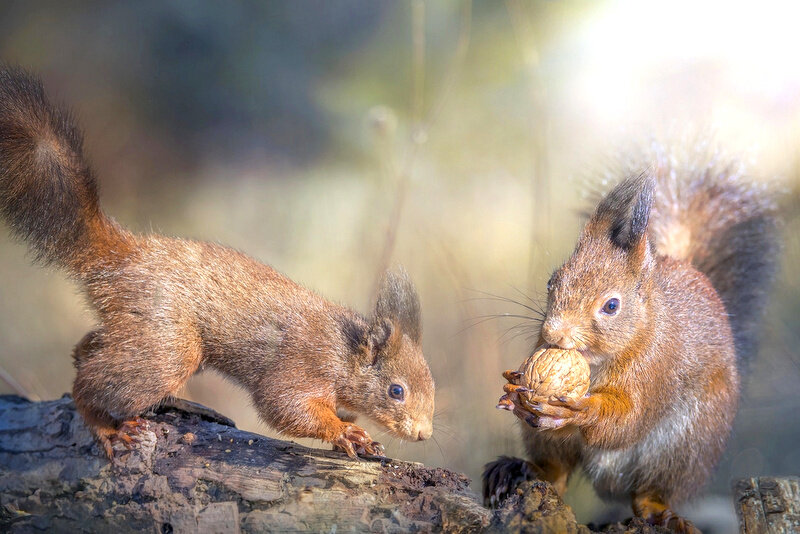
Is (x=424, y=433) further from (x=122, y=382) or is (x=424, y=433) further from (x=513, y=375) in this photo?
(x=122, y=382)

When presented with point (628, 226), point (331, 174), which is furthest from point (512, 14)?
point (628, 226)

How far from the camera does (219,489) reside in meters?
1.60

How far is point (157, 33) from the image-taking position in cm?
248

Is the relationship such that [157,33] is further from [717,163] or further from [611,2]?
[717,163]

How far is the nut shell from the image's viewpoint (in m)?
1.53

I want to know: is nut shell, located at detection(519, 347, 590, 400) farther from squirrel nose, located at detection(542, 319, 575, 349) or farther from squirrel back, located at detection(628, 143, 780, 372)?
squirrel back, located at detection(628, 143, 780, 372)

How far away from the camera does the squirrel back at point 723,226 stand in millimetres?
2281

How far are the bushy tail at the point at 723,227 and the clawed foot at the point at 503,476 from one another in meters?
0.82

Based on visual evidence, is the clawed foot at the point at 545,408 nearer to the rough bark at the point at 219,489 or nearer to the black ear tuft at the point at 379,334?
the rough bark at the point at 219,489

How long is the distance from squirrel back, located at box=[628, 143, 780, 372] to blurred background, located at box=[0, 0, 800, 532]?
126 mm

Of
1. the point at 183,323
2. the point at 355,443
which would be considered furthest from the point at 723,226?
the point at 183,323

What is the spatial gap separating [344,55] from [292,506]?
1.80 m

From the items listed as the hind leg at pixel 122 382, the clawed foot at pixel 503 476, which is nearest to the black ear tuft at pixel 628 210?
the clawed foot at pixel 503 476

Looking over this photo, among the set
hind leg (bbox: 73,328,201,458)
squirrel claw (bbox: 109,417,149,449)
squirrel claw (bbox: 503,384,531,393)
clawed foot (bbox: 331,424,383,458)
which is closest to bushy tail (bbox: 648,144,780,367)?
squirrel claw (bbox: 503,384,531,393)
